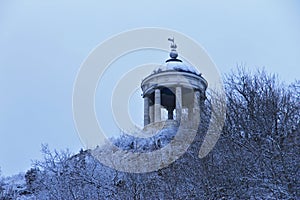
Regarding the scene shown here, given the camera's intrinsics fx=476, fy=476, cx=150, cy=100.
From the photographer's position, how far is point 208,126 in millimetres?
13320

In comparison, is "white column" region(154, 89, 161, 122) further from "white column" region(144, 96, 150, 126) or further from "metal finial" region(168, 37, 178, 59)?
"metal finial" region(168, 37, 178, 59)

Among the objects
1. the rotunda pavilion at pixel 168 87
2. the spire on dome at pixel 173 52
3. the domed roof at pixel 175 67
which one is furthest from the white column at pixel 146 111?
the spire on dome at pixel 173 52

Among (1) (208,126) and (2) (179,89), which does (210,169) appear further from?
(2) (179,89)

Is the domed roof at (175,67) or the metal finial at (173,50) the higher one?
the metal finial at (173,50)

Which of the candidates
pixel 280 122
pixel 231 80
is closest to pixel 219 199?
pixel 280 122

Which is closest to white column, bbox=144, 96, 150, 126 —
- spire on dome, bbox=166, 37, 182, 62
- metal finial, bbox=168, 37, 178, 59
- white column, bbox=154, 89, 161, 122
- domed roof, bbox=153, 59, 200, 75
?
white column, bbox=154, 89, 161, 122

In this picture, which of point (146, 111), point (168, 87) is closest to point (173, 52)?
point (168, 87)

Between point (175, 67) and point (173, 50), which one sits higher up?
point (173, 50)

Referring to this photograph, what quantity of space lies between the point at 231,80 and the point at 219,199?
189 inches

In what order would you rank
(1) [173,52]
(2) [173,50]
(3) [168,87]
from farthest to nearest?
(2) [173,50] → (1) [173,52] → (3) [168,87]

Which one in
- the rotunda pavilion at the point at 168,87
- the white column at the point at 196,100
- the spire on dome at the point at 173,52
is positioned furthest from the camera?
the spire on dome at the point at 173,52

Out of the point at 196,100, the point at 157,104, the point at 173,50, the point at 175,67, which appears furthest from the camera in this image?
the point at 173,50

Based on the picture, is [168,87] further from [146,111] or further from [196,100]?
[196,100]

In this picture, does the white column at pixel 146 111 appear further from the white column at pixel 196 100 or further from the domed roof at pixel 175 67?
the white column at pixel 196 100
